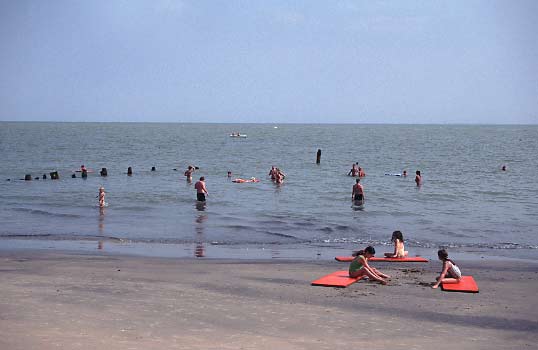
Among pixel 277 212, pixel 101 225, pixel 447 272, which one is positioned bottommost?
pixel 101 225

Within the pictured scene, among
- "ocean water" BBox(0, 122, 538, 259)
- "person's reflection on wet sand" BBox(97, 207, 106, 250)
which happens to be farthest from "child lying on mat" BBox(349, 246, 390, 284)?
"person's reflection on wet sand" BBox(97, 207, 106, 250)

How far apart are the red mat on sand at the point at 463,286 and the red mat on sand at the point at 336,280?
1961mm

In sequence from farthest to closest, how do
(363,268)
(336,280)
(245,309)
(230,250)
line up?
(230,250) < (363,268) < (336,280) < (245,309)

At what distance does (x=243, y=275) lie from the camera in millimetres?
16219

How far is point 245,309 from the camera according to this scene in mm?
12594

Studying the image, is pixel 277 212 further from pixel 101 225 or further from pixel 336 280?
pixel 336 280

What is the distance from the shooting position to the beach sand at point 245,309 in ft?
34.5

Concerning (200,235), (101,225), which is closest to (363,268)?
(200,235)

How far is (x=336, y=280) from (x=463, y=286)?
2.85 meters

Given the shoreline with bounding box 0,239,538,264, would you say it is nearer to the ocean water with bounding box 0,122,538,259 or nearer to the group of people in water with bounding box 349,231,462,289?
the ocean water with bounding box 0,122,538,259

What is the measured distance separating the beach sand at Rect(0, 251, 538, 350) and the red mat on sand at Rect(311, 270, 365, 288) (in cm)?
20

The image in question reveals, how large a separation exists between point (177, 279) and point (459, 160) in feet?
225

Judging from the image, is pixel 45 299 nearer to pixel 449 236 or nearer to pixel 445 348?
pixel 445 348

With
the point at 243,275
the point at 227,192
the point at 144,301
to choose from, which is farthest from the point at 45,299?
the point at 227,192
